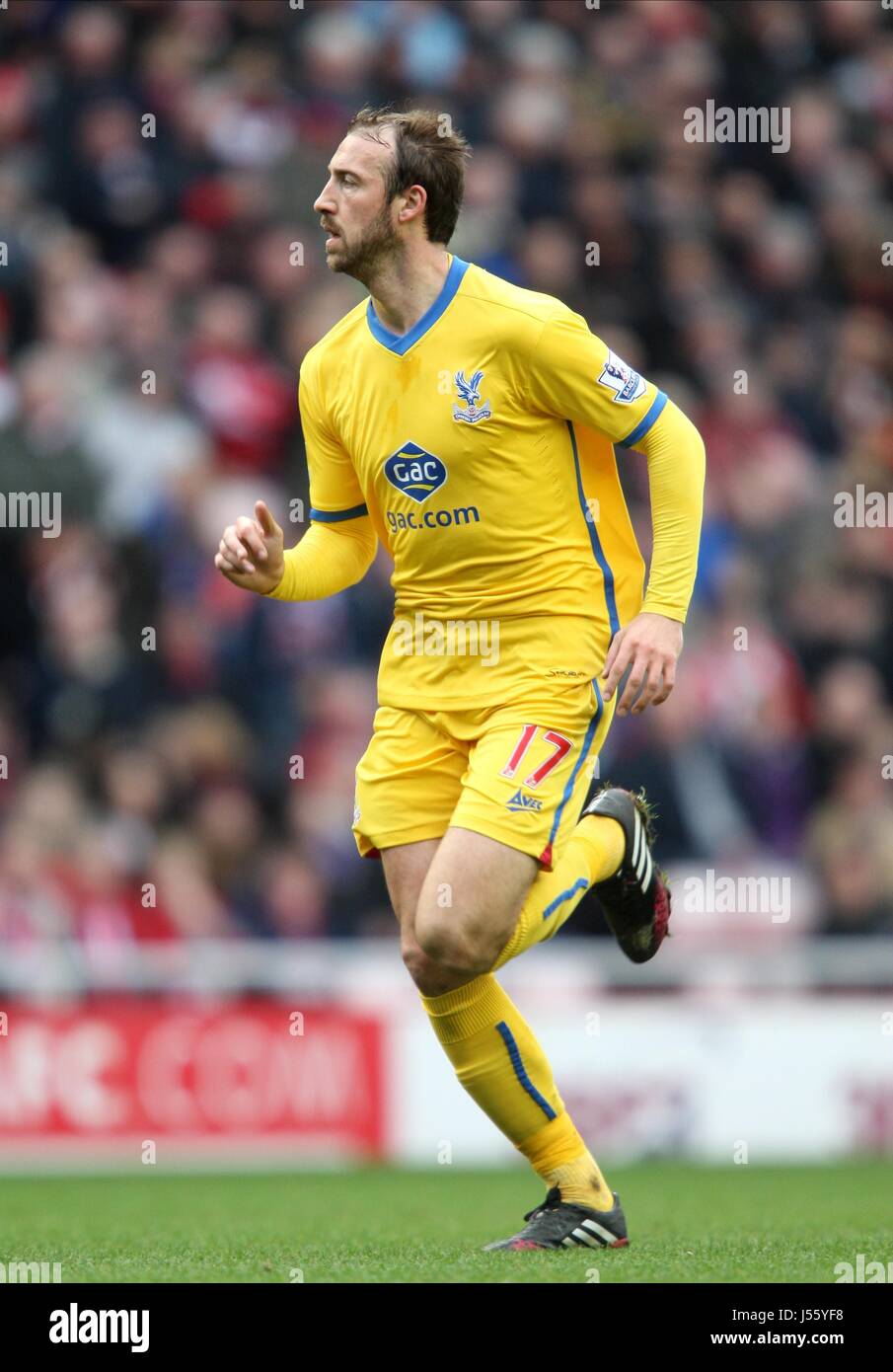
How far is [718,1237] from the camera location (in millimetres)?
5496

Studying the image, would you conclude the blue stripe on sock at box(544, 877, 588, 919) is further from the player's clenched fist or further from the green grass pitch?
the player's clenched fist

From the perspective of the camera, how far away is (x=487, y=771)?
5.04 meters

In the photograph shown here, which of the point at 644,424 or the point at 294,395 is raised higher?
the point at 294,395

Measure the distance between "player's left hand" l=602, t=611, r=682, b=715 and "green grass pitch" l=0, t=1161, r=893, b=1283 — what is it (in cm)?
126

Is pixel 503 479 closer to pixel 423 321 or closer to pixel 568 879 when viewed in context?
pixel 423 321

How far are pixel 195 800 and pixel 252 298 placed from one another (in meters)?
2.76

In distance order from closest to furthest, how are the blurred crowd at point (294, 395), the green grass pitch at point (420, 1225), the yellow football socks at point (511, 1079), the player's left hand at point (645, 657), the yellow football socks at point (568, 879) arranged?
the green grass pitch at point (420, 1225), the player's left hand at point (645, 657), the yellow football socks at point (568, 879), the yellow football socks at point (511, 1079), the blurred crowd at point (294, 395)

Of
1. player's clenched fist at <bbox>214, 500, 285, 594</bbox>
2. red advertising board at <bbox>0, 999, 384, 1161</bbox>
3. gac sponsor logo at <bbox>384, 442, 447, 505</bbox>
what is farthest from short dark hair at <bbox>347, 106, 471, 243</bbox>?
red advertising board at <bbox>0, 999, 384, 1161</bbox>

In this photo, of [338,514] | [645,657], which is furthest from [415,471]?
[645,657]

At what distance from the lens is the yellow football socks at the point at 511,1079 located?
5.21 metres

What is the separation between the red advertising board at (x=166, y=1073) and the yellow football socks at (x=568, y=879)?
4.09m

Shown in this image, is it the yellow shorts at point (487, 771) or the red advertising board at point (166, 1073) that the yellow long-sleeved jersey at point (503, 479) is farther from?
the red advertising board at point (166, 1073)

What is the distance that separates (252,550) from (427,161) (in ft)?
3.37

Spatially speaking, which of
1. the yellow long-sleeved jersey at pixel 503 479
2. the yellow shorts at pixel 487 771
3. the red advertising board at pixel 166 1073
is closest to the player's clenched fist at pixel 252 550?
the yellow long-sleeved jersey at pixel 503 479
